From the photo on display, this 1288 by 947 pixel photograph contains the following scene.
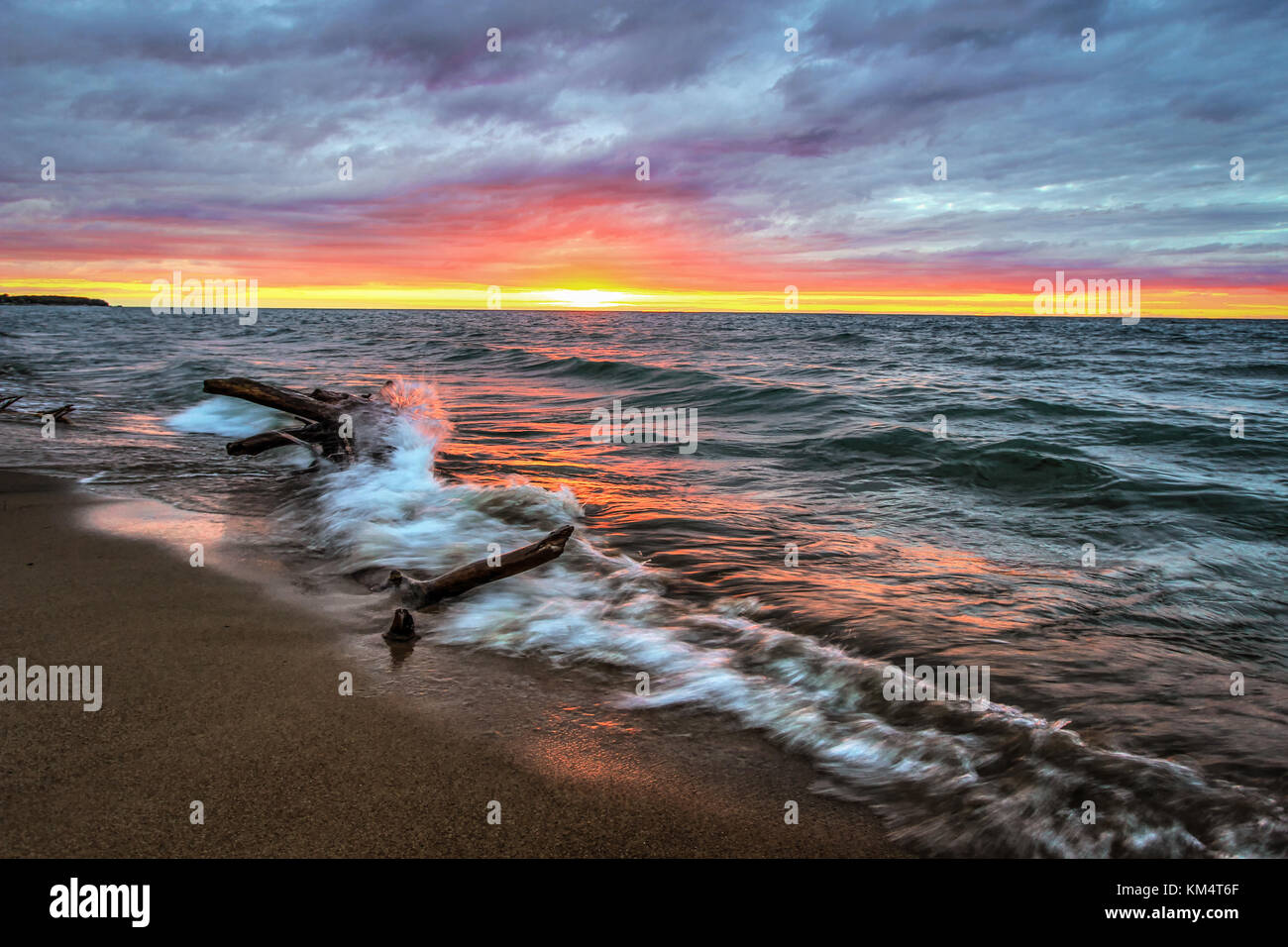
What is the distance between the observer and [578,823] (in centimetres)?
261

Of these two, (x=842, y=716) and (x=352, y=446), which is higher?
(x=352, y=446)

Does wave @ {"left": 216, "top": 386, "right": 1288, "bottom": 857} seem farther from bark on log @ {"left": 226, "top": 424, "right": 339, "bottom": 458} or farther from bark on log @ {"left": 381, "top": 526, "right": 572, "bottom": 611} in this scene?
bark on log @ {"left": 226, "top": 424, "right": 339, "bottom": 458}

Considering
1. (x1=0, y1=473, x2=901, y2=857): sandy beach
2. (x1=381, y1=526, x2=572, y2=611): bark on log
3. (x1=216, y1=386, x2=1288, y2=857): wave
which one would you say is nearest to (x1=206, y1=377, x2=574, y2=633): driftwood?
(x1=381, y1=526, x2=572, y2=611): bark on log

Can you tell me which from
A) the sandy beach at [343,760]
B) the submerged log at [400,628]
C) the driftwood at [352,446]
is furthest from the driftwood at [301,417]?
the submerged log at [400,628]

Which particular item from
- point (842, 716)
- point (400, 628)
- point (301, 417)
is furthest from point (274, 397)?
point (842, 716)

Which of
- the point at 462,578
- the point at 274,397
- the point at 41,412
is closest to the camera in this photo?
the point at 462,578

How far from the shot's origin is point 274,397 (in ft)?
29.5

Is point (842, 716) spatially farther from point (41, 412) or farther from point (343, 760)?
point (41, 412)

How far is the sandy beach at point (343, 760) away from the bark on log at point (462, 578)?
1.28 ft

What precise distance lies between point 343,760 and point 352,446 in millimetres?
6967
